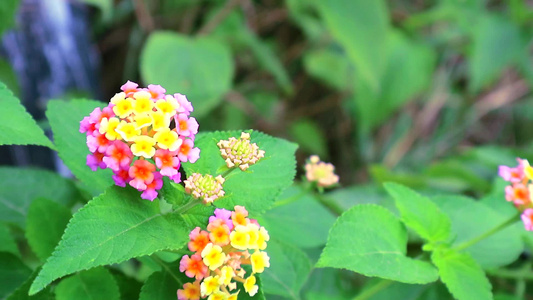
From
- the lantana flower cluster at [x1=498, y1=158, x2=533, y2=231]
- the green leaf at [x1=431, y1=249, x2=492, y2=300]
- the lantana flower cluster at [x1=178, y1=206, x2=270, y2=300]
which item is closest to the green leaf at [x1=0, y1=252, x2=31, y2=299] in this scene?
the lantana flower cluster at [x1=178, y1=206, x2=270, y2=300]

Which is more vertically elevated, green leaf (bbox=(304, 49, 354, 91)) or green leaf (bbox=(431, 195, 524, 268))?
green leaf (bbox=(431, 195, 524, 268))

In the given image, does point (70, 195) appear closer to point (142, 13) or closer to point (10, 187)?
point (10, 187)

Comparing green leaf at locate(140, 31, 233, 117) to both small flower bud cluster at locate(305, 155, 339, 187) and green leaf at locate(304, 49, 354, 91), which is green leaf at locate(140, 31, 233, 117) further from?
small flower bud cluster at locate(305, 155, 339, 187)

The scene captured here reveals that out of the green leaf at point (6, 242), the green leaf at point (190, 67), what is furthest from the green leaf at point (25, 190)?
the green leaf at point (190, 67)

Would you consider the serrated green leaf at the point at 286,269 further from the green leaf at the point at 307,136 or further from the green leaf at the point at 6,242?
the green leaf at the point at 307,136

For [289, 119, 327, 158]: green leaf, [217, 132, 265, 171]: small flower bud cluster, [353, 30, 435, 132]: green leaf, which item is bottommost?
[289, 119, 327, 158]: green leaf

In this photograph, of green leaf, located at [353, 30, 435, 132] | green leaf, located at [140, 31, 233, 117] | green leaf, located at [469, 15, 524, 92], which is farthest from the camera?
green leaf, located at [353, 30, 435, 132]

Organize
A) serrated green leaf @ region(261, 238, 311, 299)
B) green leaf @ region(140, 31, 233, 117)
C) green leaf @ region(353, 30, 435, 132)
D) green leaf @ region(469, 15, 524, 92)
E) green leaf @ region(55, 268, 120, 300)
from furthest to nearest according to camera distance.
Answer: green leaf @ region(353, 30, 435, 132) < green leaf @ region(469, 15, 524, 92) < green leaf @ region(140, 31, 233, 117) < serrated green leaf @ region(261, 238, 311, 299) < green leaf @ region(55, 268, 120, 300)
